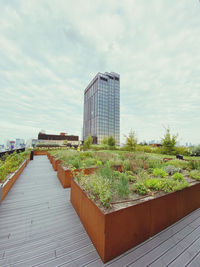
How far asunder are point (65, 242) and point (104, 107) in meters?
40.1

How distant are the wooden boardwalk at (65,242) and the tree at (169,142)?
829 cm

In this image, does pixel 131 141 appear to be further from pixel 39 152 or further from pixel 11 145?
pixel 11 145

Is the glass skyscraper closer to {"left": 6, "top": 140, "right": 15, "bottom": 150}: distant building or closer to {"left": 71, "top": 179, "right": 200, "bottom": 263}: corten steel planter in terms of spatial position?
{"left": 6, "top": 140, "right": 15, "bottom": 150}: distant building

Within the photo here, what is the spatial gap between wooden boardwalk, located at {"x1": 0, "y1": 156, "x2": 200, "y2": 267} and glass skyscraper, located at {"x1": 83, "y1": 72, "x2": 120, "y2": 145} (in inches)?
1377

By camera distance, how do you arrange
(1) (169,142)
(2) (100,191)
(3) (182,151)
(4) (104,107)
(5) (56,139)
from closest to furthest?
(2) (100,191) → (3) (182,151) → (1) (169,142) → (5) (56,139) → (4) (104,107)

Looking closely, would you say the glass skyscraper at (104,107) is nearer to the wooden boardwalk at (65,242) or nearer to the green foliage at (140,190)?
the wooden boardwalk at (65,242)

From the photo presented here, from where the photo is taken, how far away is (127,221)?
128 cm

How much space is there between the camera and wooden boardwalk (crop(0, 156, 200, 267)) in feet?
3.89

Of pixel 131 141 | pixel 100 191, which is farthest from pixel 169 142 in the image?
pixel 100 191

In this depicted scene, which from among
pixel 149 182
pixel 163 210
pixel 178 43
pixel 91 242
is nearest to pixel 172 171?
pixel 149 182

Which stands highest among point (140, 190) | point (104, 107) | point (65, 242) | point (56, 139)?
point (104, 107)

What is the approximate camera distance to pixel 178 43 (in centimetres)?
568

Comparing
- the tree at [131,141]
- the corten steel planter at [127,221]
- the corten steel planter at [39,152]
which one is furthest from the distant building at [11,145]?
the tree at [131,141]

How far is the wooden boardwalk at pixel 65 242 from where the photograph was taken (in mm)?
1187
